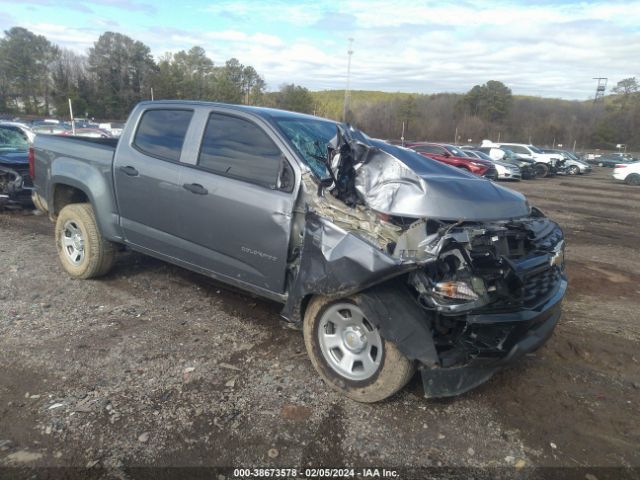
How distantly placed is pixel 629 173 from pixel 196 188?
27.2 meters

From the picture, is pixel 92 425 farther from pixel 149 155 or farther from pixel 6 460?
pixel 149 155

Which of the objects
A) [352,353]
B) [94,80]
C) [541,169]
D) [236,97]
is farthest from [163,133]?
[94,80]

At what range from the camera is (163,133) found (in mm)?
4410

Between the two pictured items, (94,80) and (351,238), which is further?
(94,80)

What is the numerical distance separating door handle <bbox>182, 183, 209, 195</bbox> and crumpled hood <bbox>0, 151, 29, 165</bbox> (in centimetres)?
583

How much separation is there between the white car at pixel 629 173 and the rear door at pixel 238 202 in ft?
87.6

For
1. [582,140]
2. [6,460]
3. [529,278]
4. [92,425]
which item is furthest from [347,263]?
[582,140]

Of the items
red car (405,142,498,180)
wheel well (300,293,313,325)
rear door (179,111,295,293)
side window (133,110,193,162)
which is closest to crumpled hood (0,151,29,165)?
side window (133,110,193,162)

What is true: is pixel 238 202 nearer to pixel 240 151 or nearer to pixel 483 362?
pixel 240 151

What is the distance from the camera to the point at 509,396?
10.9 ft

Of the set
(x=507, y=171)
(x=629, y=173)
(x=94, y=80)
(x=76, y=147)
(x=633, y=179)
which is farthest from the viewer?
(x=94, y=80)

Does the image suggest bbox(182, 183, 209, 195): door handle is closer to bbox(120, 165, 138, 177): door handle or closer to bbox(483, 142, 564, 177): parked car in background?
bbox(120, 165, 138, 177): door handle

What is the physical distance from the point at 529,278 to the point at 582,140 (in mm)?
88405

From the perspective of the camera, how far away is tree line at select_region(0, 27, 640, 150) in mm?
57094
